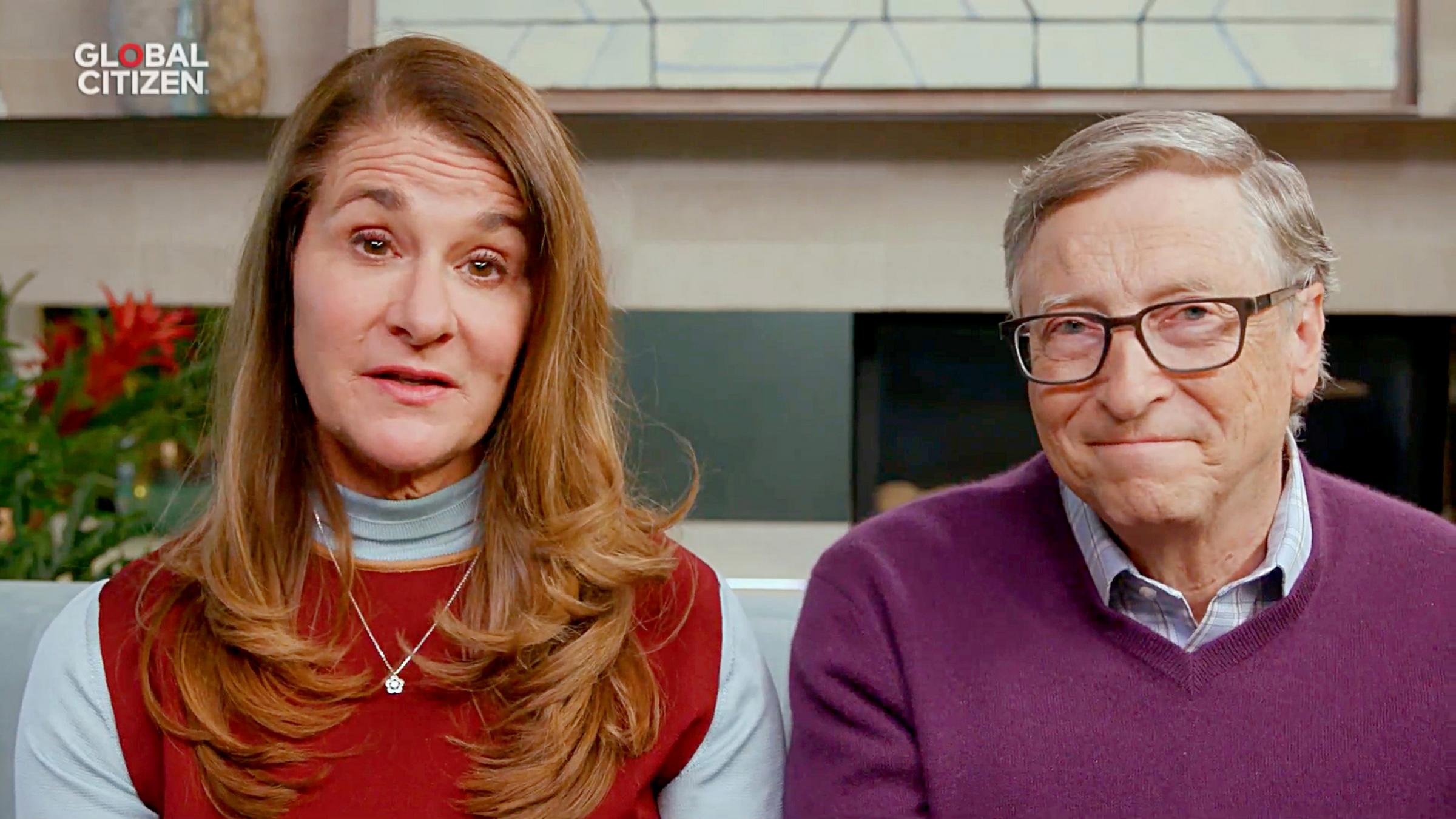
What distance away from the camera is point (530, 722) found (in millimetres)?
1042

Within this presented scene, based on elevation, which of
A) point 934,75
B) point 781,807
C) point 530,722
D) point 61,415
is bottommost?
point 781,807

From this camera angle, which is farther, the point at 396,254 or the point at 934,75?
the point at 934,75


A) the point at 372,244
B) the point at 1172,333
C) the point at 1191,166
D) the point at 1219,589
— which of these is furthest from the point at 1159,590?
the point at 372,244

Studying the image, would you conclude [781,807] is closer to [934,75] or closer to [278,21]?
[934,75]

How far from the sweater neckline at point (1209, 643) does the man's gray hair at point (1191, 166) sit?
0.24 meters

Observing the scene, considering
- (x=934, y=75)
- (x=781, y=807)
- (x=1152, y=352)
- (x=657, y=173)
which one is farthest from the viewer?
(x=657, y=173)

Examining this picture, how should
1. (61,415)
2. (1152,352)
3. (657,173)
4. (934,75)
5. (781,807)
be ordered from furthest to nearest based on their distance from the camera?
(657,173), (934,75), (61,415), (781,807), (1152,352)

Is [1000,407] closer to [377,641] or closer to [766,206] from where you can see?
[766,206]

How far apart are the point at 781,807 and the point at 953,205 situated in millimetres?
1418

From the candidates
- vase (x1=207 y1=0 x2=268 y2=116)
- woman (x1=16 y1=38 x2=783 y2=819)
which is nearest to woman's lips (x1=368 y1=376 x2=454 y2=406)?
woman (x1=16 y1=38 x2=783 y2=819)

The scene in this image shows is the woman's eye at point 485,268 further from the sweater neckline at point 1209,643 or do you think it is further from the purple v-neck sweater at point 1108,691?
the sweater neckline at point 1209,643

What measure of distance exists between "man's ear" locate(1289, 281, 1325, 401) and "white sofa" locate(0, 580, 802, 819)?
0.55 meters

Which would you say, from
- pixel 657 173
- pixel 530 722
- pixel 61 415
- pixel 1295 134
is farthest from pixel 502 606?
pixel 1295 134

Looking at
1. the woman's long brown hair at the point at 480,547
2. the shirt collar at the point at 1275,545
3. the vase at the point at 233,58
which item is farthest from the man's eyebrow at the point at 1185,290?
the vase at the point at 233,58
